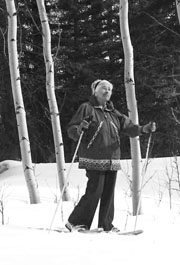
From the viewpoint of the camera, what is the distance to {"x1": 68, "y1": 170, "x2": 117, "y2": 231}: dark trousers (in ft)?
13.1

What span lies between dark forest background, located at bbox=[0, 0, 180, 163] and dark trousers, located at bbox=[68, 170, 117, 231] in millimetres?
10724

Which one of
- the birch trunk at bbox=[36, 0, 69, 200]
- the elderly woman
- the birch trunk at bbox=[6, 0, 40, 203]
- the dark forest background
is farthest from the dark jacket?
the dark forest background

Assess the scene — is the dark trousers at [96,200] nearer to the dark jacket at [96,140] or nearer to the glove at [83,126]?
the dark jacket at [96,140]

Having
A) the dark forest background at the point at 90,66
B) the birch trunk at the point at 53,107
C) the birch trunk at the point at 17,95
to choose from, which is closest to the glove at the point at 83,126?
the birch trunk at the point at 17,95

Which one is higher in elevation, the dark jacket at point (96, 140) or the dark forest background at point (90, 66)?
the dark forest background at point (90, 66)

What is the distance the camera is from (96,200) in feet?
13.1

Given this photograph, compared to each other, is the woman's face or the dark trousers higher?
the woman's face

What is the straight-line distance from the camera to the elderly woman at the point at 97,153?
13.0 feet

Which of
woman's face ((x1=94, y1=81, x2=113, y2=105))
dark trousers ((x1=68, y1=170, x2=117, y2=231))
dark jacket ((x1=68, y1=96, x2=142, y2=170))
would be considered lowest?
dark trousers ((x1=68, y1=170, x2=117, y2=231))

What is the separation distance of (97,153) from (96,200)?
0.44m

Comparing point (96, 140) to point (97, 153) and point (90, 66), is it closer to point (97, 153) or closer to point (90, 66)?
point (97, 153)

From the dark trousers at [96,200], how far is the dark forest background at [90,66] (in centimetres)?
1072

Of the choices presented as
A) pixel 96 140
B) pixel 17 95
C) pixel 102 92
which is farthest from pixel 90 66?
pixel 96 140

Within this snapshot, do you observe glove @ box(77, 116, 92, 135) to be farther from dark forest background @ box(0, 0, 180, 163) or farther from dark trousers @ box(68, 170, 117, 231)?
dark forest background @ box(0, 0, 180, 163)
